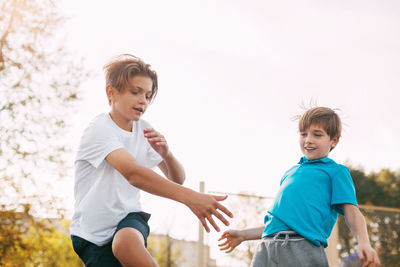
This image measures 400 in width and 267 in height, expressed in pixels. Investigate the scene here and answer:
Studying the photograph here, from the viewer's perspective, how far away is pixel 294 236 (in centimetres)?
219

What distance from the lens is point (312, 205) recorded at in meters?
2.22

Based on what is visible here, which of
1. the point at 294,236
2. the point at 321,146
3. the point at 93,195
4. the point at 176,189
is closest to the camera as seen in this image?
the point at 176,189

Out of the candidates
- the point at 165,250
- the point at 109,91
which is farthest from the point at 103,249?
the point at 165,250

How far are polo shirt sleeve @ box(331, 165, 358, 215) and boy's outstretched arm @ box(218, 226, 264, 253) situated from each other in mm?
A: 496

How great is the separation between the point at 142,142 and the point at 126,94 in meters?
0.26

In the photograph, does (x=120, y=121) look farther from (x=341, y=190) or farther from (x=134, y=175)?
(x=341, y=190)

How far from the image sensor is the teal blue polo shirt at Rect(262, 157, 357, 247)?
7.18 feet

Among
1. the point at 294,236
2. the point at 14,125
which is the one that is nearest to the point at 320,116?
the point at 294,236

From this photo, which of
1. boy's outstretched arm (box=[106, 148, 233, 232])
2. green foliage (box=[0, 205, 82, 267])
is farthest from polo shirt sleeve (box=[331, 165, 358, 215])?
green foliage (box=[0, 205, 82, 267])

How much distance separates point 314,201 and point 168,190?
2.69 feet

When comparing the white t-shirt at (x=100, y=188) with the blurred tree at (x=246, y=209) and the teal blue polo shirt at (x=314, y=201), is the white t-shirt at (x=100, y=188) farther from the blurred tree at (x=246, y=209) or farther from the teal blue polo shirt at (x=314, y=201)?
the blurred tree at (x=246, y=209)

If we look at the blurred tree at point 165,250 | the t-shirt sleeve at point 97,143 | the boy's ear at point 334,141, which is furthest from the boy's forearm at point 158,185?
the blurred tree at point 165,250

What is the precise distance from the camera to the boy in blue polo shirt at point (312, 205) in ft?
7.06

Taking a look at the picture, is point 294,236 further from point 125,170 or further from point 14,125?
point 14,125
